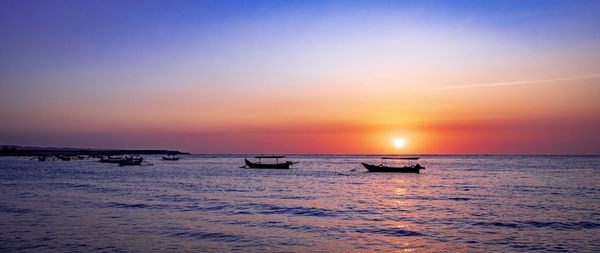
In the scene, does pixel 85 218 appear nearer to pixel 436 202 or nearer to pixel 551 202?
pixel 436 202

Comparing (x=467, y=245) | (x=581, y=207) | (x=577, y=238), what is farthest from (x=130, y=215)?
(x=581, y=207)

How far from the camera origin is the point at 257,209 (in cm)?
3081

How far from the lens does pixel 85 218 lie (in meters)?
25.8

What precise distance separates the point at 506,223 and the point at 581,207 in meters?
11.4

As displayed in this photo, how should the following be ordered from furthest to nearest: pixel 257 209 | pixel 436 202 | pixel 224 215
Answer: pixel 436 202
pixel 257 209
pixel 224 215

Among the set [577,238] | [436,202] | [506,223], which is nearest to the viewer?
[577,238]

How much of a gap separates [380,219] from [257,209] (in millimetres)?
8312

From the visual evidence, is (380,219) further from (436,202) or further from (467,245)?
(436,202)

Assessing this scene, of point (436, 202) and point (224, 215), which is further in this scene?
point (436, 202)

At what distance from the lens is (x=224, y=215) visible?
27.8 metres

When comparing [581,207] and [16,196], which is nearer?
[581,207]

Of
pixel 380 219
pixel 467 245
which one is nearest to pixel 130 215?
pixel 380 219

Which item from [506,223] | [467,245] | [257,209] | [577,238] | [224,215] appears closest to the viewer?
[467,245]

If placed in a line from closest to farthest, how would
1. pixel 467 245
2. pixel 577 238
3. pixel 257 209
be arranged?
pixel 467 245 < pixel 577 238 < pixel 257 209
